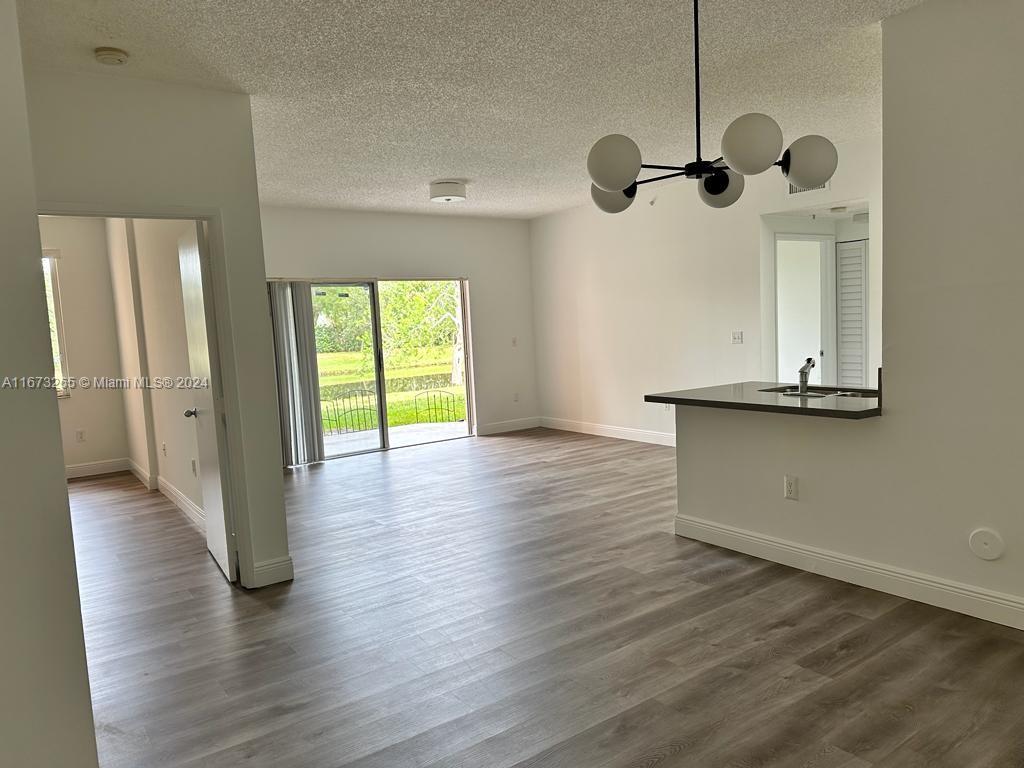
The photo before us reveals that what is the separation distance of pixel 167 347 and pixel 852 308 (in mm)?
6062

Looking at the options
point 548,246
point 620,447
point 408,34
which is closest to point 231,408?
point 408,34

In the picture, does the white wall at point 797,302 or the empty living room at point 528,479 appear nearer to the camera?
the empty living room at point 528,479

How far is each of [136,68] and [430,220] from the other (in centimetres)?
487

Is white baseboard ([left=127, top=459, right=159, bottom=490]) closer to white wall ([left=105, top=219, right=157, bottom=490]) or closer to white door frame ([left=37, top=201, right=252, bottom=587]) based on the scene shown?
white wall ([left=105, top=219, right=157, bottom=490])

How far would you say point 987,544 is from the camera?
2.90 metres

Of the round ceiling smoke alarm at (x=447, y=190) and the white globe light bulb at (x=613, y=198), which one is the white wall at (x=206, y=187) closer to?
the white globe light bulb at (x=613, y=198)

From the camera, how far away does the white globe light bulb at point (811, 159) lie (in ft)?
8.21

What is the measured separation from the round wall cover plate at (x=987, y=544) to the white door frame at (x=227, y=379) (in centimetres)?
348

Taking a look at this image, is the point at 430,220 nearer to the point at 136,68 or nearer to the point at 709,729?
Answer: the point at 136,68

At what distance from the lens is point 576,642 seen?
113 inches

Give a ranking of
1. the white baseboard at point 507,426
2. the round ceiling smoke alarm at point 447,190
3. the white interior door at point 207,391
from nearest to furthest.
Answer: the white interior door at point 207,391 < the round ceiling smoke alarm at point 447,190 < the white baseboard at point 507,426

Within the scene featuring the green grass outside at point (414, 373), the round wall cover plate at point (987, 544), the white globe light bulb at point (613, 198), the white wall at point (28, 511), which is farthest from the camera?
the green grass outside at point (414, 373)

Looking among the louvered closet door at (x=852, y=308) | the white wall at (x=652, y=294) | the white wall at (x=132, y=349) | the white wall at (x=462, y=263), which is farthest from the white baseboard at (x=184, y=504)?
the louvered closet door at (x=852, y=308)

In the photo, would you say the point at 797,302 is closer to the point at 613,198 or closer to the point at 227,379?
the point at 613,198
